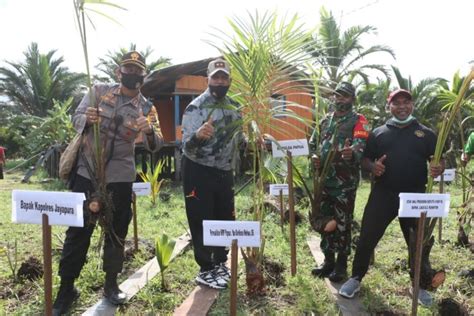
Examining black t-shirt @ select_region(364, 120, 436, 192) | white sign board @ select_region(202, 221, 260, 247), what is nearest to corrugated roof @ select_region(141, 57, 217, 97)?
black t-shirt @ select_region(364, 120, 436, 192)

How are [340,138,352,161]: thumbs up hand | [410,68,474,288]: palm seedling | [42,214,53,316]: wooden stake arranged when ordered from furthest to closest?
[340,138,352,161]: thumbs up hand → [410,68,474,288]: palm seedling → [42,214,53,316]: wooden stake

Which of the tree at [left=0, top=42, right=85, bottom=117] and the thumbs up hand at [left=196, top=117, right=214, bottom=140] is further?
the tree at [left=0, top=42, right=85, bottom=117]

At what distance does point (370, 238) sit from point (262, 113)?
4.42ft

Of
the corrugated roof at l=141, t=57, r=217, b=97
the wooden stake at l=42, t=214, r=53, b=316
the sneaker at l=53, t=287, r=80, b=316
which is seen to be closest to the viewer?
the wooden stake at l=42, t=214, r=53, b=316

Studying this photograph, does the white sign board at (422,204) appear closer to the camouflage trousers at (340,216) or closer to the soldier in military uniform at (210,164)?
the camouflage trousers at (340,216)

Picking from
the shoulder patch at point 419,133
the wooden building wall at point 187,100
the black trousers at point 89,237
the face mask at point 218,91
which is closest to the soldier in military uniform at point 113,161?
the black trousers at point 89,237

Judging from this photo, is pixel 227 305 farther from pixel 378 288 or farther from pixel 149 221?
pixel 149 221

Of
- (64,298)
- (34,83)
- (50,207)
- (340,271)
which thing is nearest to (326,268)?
(340,271)

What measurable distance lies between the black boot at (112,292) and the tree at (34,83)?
17737mm

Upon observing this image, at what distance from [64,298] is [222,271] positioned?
4.27ft

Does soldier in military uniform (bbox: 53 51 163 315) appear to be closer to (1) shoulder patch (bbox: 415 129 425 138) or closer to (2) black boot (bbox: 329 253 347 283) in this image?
(2) black boot (bbox: 329 253 347 283)

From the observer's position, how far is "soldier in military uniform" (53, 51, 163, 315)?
310cm

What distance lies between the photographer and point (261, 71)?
10.2 ft

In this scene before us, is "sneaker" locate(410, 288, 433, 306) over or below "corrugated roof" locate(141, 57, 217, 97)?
below
